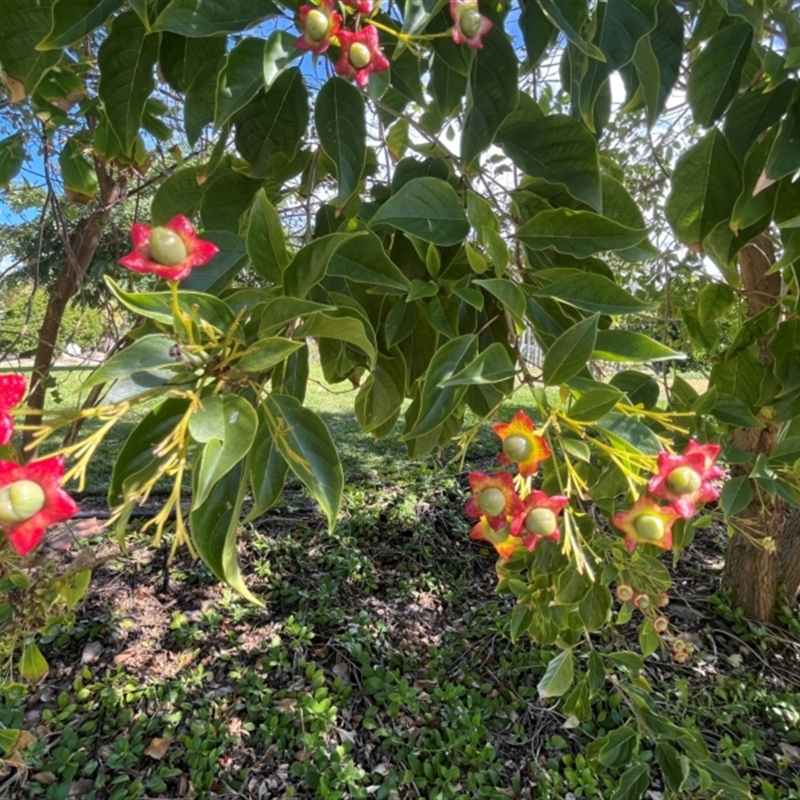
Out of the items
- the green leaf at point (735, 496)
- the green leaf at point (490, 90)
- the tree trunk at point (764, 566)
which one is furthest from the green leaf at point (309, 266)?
the tree trunk at point (764, 566)

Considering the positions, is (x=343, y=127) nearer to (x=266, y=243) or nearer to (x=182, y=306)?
(x=266, y=243)

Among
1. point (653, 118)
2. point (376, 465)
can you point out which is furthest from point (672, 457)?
point (376, 465)

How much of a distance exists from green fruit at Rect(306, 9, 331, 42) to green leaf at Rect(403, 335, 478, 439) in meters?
0.27

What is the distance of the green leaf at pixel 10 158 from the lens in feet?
3.76

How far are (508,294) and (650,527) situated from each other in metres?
0.24

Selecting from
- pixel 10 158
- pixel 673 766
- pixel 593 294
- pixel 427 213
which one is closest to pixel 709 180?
pixel 593 294

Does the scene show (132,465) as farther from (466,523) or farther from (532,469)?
(466,523)

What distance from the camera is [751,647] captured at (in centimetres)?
195

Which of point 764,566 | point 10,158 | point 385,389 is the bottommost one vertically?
point 764,566

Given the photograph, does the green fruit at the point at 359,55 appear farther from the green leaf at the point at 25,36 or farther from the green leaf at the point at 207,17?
the green leaf at the point at 25,36

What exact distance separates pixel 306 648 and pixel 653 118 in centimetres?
172

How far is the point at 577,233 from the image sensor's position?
1.96 feet

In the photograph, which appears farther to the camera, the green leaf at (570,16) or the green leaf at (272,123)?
the green leaf at (272,123)

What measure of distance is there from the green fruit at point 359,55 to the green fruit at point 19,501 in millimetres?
390
